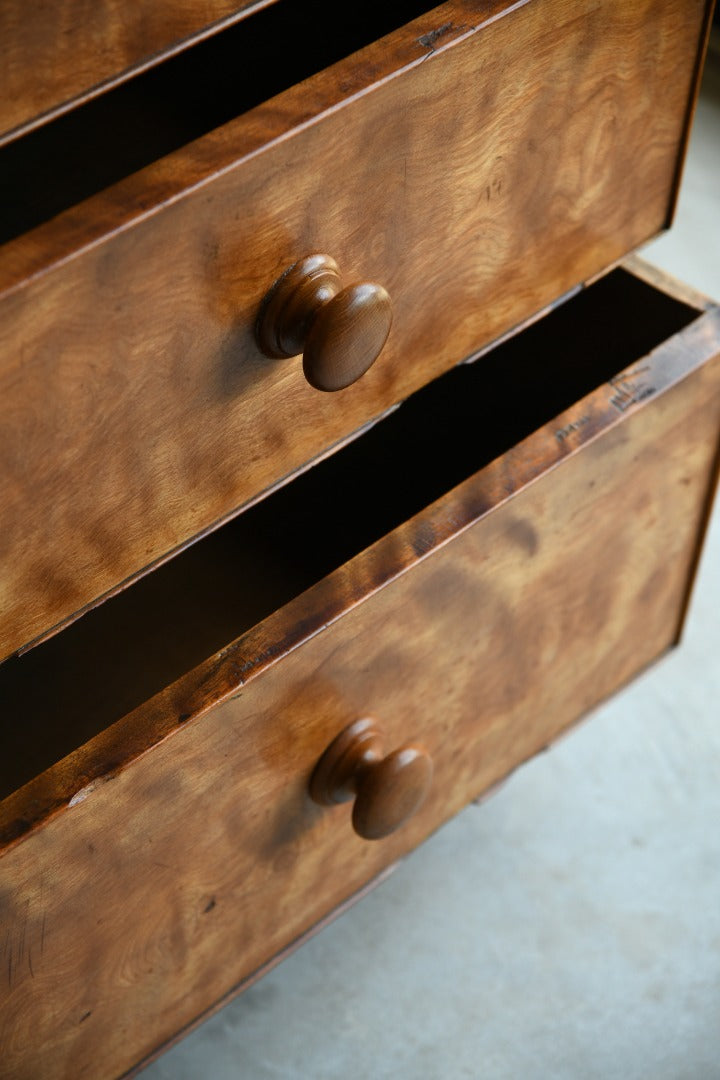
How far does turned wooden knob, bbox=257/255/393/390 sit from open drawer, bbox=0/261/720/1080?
101 millimetres

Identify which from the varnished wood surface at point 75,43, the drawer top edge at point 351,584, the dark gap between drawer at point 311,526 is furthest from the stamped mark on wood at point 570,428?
the varnished wood surface at point 75,43

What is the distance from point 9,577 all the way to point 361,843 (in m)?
0.30

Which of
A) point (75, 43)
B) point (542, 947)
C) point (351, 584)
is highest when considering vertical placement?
point (75, 43)

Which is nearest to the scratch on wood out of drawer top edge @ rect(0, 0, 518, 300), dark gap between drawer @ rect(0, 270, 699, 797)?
drawer top edge @ rect(0, 0, 518, 300)

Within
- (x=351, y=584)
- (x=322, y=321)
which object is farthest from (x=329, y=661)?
(x=322, y=321)

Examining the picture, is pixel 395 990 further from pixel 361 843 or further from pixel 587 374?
pixel 587 374

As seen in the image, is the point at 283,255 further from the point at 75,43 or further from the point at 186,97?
the point at 186,97

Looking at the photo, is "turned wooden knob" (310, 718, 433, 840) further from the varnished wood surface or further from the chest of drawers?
the varnished wood surface

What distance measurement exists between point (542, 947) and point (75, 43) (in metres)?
0.60

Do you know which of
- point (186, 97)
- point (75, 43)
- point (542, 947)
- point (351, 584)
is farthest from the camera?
point (542, 947)

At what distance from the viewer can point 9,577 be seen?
492mm

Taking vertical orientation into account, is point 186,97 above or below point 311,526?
above

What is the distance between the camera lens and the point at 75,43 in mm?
440

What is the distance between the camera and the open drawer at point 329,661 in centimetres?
55
